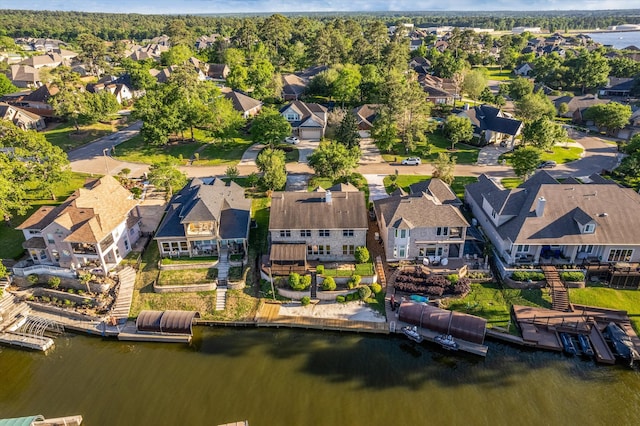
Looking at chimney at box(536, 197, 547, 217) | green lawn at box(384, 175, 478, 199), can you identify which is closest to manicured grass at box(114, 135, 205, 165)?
green lawn at box(384, 175, 478, 199)

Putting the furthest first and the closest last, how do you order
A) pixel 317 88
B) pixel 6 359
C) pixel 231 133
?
pixel 317 88, pixel 231 133, pixel 6 359

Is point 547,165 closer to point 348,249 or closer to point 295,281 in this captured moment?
point 348,249

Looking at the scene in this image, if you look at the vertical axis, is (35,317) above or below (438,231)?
below

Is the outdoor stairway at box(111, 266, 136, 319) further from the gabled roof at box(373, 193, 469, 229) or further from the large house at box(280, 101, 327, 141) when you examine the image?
the large house at box(280, 101, 327, 141)

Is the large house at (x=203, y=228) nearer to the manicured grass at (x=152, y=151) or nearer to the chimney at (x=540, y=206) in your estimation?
the manicured grass at (x=152, y=151)

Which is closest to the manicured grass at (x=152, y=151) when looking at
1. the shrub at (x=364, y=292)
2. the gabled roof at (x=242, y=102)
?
the gabled roof at (x=242, y=102)

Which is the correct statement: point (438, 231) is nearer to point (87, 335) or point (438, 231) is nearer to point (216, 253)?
point (216, 253)

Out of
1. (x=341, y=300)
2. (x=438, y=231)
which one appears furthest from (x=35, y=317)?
(x=438, y=231)

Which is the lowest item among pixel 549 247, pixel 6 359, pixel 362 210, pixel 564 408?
pixel 6 359
